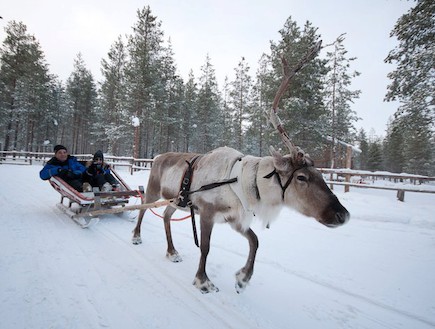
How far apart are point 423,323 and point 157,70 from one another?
75.8 feet

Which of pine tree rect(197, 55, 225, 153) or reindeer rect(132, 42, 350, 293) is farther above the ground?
pine tree rect(197, 55, 225, 153)

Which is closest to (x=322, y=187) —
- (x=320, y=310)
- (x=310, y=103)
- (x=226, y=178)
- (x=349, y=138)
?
(x=226, y=178)

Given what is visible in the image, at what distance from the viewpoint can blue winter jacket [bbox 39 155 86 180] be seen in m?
5.13

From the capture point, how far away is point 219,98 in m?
35.9

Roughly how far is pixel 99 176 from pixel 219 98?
32.5 m

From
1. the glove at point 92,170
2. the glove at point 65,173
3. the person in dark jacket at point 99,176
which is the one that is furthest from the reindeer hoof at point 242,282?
the glove at point 65,173

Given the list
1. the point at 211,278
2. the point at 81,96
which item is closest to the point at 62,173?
the point at 211,278

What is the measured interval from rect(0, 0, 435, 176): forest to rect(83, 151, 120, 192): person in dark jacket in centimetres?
429

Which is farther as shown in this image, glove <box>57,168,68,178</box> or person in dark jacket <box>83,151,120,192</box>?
→ person in dark jacket <box>83,151,120,192</box>

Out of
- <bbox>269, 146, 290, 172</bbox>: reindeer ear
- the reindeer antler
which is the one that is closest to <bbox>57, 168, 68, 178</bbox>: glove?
the reindeer antler

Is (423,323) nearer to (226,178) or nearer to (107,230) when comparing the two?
(226,178)

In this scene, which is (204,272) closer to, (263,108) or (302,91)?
(263,108)

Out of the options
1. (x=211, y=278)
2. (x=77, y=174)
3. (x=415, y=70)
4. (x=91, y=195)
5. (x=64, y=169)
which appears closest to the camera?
(x=211, y=278)

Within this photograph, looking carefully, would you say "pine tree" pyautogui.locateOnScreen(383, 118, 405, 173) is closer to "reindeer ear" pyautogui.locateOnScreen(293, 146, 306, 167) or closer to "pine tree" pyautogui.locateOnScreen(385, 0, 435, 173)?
"pine tree" pyautogui.locateOnScreen(385, 0, 435, 173)
